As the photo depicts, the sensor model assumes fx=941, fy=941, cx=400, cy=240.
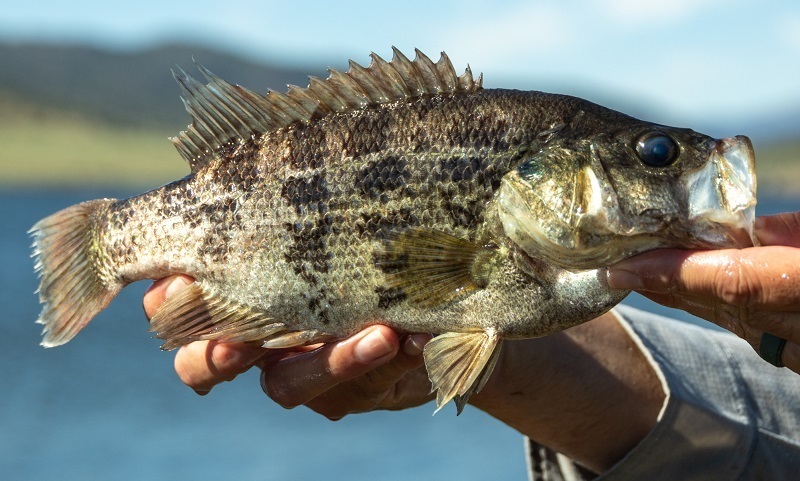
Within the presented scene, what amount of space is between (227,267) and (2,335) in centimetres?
2542

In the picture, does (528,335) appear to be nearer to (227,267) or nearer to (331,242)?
(331,242)

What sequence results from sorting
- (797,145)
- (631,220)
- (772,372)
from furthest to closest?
(797,145) < (772,372) < (631,220)

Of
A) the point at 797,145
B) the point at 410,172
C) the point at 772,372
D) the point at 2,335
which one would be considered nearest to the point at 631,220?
the point at 410,172

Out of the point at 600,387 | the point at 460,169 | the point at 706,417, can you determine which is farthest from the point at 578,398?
the point at 460,169

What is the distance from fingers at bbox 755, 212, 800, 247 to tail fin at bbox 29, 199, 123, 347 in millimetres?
2901

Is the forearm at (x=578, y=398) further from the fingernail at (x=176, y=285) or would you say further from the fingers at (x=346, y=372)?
the fingernail at (x=176, y=285)

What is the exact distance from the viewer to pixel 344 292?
3.87 meters

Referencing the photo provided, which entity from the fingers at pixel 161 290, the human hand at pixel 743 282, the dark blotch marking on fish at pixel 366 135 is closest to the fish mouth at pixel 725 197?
the human hand at pixel 743 282

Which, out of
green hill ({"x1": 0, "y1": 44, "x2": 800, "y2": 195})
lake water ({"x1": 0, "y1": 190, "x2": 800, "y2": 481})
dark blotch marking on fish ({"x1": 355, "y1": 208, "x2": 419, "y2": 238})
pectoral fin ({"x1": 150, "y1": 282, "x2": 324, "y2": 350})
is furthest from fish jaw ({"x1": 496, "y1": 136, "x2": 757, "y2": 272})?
green hill ({"x1": 0, "y1": 44, "x2": 800, "y2": 195})

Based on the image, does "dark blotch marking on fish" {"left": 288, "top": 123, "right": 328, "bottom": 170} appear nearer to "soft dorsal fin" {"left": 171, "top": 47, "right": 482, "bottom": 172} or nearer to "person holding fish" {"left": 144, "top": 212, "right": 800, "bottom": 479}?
"soft dorsal fin" {"left": 171, "top": 47, "right": 482, "bottom": 172}

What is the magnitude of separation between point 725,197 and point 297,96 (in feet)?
6.12

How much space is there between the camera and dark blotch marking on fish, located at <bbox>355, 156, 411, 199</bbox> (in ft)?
12.4

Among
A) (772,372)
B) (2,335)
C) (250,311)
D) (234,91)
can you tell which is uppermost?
(234,91)

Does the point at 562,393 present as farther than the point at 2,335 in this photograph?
No
